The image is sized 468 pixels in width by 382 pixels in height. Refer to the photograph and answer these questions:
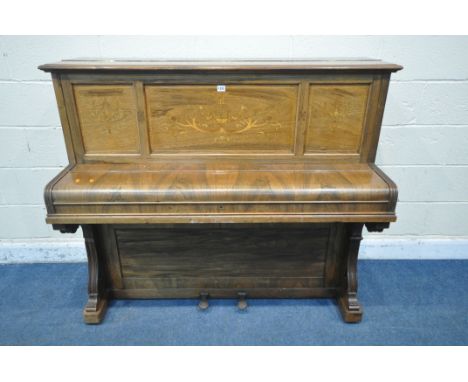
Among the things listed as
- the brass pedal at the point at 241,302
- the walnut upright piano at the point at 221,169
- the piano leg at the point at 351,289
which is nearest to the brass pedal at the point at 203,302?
the walnut upright piano at the point at 221,169

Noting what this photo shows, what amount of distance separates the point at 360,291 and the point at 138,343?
1.33m

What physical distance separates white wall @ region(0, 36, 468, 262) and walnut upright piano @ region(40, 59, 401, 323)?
0.33 metres

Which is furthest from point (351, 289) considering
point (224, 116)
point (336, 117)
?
point (224, 116)

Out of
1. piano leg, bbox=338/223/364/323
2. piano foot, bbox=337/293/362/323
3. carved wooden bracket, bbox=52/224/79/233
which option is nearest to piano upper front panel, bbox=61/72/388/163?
carved wooden bracket, bbox=52/224/79/233

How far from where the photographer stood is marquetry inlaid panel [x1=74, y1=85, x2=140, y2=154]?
1.56m

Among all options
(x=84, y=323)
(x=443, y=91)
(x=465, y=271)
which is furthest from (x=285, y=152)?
(x=465, y=271)

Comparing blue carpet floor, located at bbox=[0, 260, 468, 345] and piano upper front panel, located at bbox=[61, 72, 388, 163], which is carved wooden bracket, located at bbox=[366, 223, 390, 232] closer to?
piano upper front panel, located at bbox=[61, 72, 388, 163]

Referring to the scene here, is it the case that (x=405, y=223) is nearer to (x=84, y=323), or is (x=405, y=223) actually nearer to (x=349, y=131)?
(x=349, y=131)

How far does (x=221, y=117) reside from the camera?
5.30 ft

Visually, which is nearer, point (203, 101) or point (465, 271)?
point (203, 101)

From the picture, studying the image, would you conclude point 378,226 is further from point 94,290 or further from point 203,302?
point 94,290

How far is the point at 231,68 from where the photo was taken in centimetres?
148

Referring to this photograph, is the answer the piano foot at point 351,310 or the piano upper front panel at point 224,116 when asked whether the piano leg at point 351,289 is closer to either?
the piano foot at point 351,310

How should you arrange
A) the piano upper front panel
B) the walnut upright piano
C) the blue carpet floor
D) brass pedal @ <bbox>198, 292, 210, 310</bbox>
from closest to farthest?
1. the walnut upright piano
2. the piano upper front panel
3. the blue carpet floor
4. brass pedal @ <bbox>198, 292, 210, 310</bbox>
